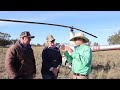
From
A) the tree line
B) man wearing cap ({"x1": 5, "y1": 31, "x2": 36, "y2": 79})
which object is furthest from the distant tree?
man wearing cap ({"x1": 5, "y1": 31, "x2": 36, "y2": 79})

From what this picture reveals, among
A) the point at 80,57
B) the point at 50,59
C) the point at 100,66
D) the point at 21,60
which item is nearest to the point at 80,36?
the point at 80,57

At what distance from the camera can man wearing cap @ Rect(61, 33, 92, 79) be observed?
18.9 feet

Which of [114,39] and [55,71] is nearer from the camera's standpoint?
[114,39]

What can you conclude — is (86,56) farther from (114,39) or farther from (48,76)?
(48,76)

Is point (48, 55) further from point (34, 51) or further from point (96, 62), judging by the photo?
point (96, 62)

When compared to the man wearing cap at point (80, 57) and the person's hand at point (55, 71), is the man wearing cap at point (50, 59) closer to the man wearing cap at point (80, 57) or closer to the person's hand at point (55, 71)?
the person's hand at point (55, 71)

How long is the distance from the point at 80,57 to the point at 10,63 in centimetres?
86

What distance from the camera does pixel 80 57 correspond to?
5770 mm

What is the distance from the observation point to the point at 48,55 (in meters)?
5.93

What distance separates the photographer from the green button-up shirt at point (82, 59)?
5.76 meters

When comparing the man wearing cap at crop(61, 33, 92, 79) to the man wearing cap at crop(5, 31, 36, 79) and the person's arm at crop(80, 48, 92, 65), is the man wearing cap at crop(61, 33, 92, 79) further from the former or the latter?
the man wearing cap at crop(5, 31, 36, 79)

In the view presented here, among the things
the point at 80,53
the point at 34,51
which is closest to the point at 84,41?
the point at 80,53

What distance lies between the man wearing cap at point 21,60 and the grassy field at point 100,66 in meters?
0.06
